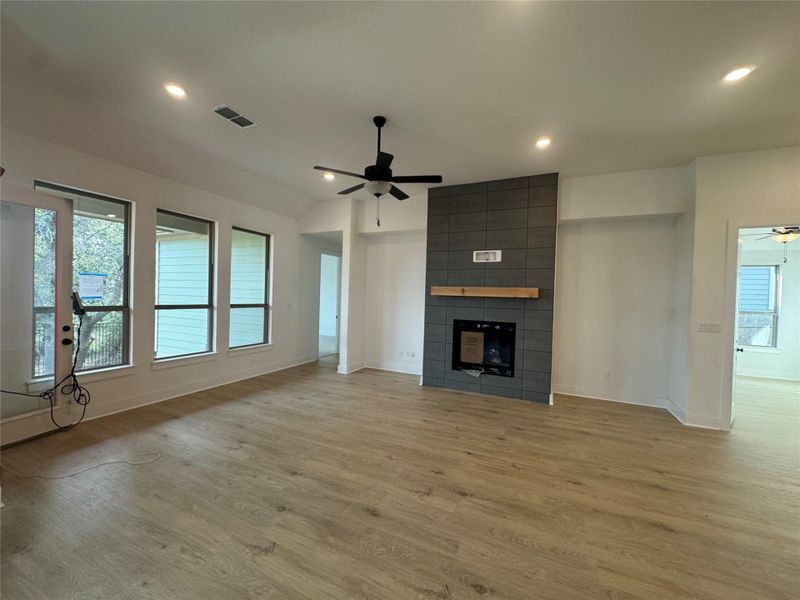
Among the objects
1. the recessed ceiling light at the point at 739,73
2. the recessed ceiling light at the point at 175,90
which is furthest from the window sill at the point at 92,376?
the recessed ceiling light at the point at 739,73

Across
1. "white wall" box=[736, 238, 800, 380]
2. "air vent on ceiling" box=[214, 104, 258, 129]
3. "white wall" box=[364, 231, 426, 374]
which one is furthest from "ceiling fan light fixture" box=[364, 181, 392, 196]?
"white wall" box=[736, 238, 800, 380]

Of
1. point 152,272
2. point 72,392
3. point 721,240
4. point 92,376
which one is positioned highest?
point 721,240

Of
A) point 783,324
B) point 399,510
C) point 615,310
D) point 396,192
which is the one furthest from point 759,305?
point 399,510

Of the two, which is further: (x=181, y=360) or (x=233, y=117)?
(x=181, y=360)

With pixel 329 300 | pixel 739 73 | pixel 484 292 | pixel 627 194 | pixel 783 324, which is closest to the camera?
pixel 739 73

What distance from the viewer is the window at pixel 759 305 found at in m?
6.12

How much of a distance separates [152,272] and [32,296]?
110 cm

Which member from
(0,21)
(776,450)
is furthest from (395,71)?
(776,450)

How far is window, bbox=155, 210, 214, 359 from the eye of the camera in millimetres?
4352

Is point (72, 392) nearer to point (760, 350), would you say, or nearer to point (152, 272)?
point (152, 272)

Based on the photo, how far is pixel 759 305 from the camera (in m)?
6.29

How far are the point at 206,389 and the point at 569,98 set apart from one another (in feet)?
18.7

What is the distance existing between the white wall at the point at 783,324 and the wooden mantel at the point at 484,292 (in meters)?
5.34

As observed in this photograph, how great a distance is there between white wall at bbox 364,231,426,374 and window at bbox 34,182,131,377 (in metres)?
3.72
